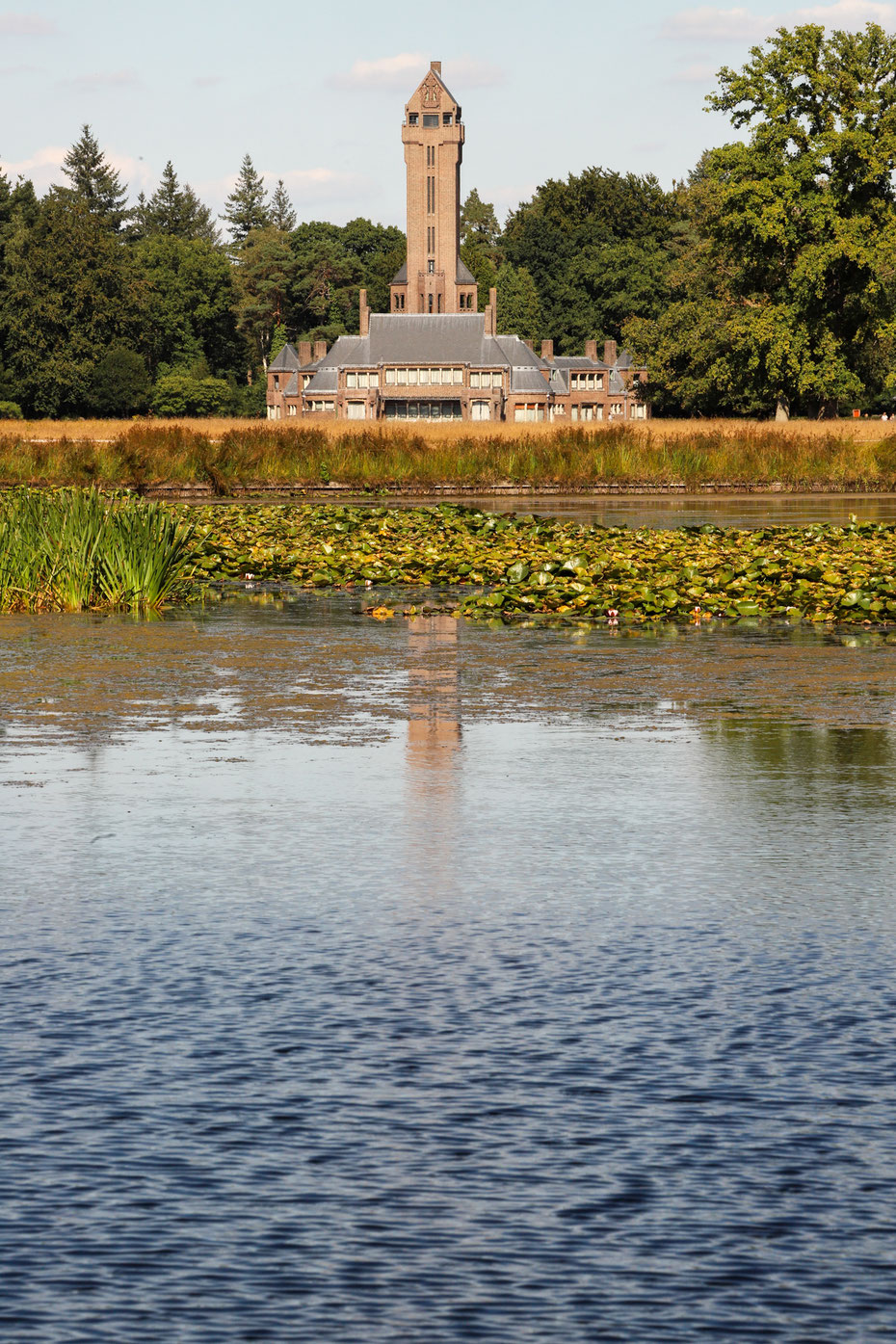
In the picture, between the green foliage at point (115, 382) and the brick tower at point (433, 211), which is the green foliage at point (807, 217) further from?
the brick tower at point (433, 211)

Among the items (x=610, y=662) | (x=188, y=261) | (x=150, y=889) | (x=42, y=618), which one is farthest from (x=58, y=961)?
(x=188, y=261)

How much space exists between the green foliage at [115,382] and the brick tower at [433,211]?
31792 mm

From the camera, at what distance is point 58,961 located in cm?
552

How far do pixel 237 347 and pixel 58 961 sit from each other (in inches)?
6114

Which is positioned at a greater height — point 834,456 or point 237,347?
point 237,347

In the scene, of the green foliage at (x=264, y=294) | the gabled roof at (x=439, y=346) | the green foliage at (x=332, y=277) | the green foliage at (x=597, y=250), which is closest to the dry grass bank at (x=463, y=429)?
the gabled roof at (x=439, y=346)

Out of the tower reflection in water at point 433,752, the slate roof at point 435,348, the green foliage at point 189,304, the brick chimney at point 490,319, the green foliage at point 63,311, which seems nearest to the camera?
the tower reflection in water at point 433,752

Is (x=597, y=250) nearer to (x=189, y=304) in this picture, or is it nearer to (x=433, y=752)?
(x=189, y=304)

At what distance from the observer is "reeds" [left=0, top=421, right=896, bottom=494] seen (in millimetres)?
40500

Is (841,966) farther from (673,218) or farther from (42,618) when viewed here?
(673,218)

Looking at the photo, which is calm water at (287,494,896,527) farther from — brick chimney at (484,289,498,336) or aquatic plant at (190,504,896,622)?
brick chimney at (484,289,498,336)

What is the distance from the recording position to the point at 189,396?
422ft

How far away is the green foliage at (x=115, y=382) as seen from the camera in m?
119

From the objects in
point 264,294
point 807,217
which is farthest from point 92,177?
point 807,217
